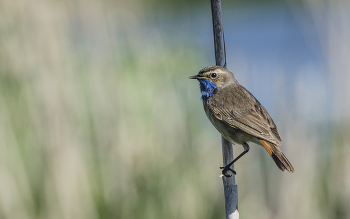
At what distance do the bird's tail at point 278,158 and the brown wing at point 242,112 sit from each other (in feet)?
0.10

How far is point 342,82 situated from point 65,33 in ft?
7.88

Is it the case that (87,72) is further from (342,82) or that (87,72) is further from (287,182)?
(342,82)

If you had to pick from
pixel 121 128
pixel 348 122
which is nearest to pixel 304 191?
pixel 348 122

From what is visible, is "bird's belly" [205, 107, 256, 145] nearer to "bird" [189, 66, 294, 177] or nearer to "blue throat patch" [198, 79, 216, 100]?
"bird" [189, 66, 294, 177]

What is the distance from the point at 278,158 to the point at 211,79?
673 millimetres

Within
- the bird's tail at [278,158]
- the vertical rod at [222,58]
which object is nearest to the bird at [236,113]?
the bird's tail at [278,158]

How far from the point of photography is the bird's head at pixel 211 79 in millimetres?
2090

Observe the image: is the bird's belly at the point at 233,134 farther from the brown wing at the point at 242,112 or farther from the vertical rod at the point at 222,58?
the vertical rod at the point at 222,58

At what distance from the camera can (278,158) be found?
174cm

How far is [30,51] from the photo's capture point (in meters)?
2.75

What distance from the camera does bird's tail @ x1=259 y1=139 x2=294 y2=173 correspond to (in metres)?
1.70

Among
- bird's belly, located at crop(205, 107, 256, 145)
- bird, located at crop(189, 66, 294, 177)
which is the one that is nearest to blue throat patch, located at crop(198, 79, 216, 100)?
bird, located at crop(189, 66, 294, 177)

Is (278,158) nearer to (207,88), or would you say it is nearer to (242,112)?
(242,112)

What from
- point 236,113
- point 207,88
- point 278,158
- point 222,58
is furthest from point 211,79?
point 278,158
